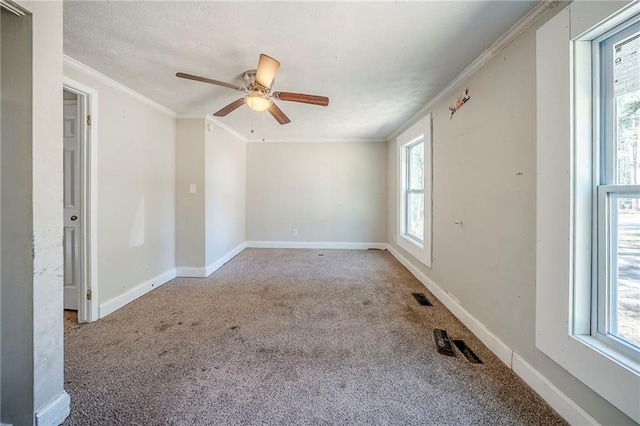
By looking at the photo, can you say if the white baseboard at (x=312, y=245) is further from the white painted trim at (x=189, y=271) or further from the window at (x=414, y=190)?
the white painted trim at (x=189, y=271)

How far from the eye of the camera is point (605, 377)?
3.38 feet

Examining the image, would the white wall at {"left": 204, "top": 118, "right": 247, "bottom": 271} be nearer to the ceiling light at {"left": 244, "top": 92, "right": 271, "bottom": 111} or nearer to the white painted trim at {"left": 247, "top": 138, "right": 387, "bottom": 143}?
the white painted trim at {"left": 247, "top": 138, "right": 387, "bottom": 143}

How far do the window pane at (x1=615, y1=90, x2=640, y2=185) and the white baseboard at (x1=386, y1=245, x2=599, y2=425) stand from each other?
1045 millimetres

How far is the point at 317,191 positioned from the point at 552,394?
416cm

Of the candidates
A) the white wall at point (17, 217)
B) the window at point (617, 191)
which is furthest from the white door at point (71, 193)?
the window at point (617, 191)

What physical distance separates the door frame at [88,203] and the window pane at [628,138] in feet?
11.2

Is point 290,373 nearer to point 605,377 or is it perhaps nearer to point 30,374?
point 30,374

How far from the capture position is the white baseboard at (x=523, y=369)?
1164mm

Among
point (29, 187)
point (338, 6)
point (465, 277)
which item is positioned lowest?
point (465, 277)

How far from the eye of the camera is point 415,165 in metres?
3.87

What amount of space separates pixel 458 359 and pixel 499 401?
1.11 ft

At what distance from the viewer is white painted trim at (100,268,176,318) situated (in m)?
2.26

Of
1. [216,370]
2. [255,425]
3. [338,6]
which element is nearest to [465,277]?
[255,425]

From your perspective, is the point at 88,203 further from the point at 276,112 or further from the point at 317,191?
the point at 317,191
